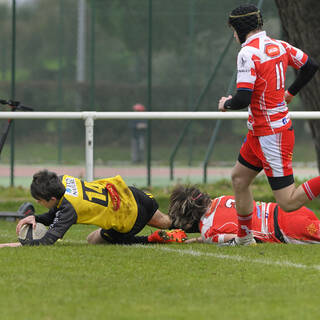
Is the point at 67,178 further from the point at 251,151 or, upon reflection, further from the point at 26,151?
the point at 26,151

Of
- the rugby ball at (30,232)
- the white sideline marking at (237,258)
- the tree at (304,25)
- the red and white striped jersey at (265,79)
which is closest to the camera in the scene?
the white sideline marking at (237,258)

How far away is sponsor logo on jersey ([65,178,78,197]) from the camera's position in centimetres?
648

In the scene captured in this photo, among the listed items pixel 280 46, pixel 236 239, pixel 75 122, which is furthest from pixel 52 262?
pixel 75 122

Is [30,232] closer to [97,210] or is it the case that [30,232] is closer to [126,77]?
[97,210]

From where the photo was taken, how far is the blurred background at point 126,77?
14055 millimetres

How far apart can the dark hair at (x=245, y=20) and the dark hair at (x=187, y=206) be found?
5.22 feet

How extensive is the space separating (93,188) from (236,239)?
133 cm

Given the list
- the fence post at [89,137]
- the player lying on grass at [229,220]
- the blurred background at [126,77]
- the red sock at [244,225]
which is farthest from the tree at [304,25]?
the red sock at [244,225]

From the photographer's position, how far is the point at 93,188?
668 centimetres

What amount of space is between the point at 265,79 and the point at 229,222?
1500mm

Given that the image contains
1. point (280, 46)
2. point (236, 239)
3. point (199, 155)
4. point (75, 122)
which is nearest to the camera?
point (280, 46)

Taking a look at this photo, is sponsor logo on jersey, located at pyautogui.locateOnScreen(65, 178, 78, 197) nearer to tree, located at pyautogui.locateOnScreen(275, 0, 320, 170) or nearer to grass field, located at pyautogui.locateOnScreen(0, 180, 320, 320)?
grass field, located at pyautogui.locateOnScreen(0, 180, 320, 320)

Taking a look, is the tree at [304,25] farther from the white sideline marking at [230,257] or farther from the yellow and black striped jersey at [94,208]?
→ the white sideline marking at [230,257]

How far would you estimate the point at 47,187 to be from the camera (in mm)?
6340
